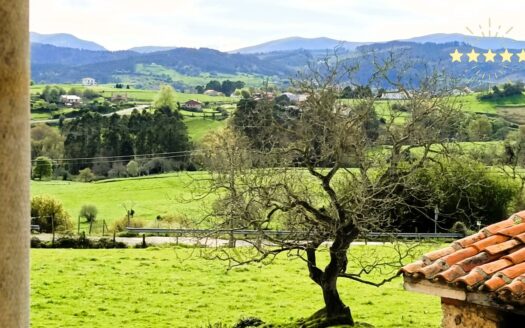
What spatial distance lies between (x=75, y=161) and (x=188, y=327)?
5825cm

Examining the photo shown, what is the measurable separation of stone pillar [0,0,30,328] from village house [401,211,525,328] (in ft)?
17.2

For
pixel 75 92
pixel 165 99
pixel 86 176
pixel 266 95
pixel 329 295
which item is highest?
Result: pixel 266 95

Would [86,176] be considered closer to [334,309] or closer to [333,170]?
[334,309]

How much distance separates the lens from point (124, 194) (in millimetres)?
60562

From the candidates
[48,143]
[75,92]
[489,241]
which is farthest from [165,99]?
[489,241]

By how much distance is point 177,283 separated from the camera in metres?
26.7

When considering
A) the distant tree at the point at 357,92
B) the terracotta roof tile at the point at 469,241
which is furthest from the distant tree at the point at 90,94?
the terracotta roof tile at the point at 469,241

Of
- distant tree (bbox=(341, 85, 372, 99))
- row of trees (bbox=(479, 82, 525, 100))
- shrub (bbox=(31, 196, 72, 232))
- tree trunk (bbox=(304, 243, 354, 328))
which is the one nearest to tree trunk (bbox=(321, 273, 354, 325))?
tree trunk (bbox=(304, 243, 354, 328))

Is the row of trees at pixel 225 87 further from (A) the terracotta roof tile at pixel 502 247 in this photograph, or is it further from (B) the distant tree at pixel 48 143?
(A) the terracotta roof tile at pixel 502 247

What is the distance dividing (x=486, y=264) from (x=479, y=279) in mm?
404

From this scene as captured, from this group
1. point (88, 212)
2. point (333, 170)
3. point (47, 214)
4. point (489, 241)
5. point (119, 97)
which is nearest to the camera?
point (489, 241)

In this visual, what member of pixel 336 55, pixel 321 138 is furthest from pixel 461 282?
pixel 336 55

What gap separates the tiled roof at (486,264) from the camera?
595 centimetres

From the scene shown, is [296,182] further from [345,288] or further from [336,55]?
[345,288]
